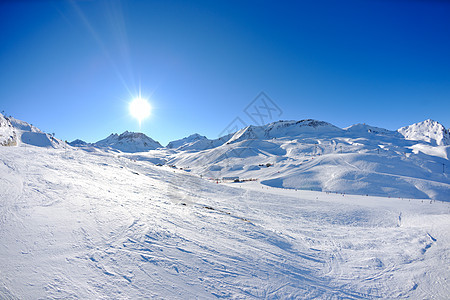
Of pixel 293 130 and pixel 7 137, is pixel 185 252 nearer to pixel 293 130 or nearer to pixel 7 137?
pixel 7 137

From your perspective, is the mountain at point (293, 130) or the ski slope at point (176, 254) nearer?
the ski slope at point (176, 254)

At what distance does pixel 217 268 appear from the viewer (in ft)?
16.9

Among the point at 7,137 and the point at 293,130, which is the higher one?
the point at 293,130

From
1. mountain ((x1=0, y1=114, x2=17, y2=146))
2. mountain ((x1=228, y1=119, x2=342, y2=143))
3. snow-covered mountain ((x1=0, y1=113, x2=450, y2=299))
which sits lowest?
snow-covered mountain ((x1=0, y1=113, x2=450, y2=299))

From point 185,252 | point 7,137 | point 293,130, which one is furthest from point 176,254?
point 293,130

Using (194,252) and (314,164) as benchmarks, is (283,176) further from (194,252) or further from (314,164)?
(194,252)

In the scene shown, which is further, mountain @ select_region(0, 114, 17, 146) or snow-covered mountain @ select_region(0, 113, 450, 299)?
mountain @ select_region(0, 114, 17, 146)

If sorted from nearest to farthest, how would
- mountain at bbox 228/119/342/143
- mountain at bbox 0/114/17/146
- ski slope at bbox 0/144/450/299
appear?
ski slope at bbox 0/144/450/299
mountain at bbox 0/114/17/146
mountain at bbox 228/119/342/143

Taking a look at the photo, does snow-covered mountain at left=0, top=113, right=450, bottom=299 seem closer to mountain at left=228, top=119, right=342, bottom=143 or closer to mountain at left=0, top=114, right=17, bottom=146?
mountain at left=0, top=114, right=17, bottom=146

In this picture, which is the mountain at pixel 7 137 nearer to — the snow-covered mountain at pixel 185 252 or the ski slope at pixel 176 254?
the ski slope at pixel 176 254

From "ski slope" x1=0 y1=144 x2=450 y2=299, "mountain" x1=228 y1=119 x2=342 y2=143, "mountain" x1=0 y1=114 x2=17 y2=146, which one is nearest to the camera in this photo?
"ski slope" x1=0 y1=144 x2=450 y2=299

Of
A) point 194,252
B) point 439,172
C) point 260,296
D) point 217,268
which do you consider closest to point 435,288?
point 260,296

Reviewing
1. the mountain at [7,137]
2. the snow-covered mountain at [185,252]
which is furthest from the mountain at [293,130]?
the snow-covered mountain at [185,252]

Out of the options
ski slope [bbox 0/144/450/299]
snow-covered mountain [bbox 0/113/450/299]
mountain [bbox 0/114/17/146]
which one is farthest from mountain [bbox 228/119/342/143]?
ski slope [bbox 0/144/450/299]
